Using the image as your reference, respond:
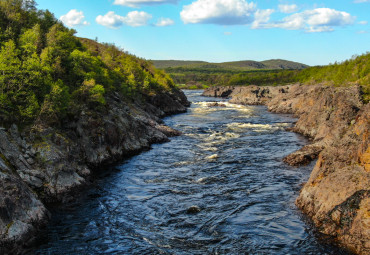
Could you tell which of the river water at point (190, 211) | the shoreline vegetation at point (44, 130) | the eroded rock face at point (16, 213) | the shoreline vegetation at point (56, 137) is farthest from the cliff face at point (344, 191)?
the shoreline vegetation at point (44, 130)

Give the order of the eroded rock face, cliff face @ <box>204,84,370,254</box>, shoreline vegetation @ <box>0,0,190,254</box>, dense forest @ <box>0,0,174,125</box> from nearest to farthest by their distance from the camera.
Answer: the eroded rock face → cliff face @ <box>204,84,370,254</box> → shoreline vegetation @ <box>0,0,190,254</box> → dense forest @ <box>0,0,174,125</box>

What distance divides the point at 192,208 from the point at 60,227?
347 inches

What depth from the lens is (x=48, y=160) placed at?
920 inches

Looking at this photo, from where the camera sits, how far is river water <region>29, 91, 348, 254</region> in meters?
17.1

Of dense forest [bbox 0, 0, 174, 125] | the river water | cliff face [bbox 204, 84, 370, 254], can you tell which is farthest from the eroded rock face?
cliff face [bbox 204, 84, 370, 254]

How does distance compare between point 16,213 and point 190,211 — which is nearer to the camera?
point 16,213

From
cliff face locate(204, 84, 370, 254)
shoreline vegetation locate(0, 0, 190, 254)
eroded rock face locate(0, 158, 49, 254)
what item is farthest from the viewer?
shoreline vegetation locate(0, 0, 190, 254)

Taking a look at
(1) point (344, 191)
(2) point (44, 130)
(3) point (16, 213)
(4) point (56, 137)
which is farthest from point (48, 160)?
(1) point (344, 191)

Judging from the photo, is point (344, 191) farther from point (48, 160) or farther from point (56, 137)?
point (56, 137)

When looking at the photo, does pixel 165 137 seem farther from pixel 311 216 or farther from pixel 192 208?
pixel 311 216

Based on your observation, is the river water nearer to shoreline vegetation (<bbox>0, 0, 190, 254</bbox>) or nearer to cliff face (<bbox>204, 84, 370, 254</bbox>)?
cliff face (<bbox>204, 84, 370, 254</bbox>)

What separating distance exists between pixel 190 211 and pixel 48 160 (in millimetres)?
11584

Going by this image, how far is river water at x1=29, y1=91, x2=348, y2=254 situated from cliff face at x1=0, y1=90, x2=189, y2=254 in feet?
4.38

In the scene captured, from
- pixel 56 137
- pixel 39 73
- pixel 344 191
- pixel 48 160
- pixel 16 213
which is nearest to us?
pixel 16 213
